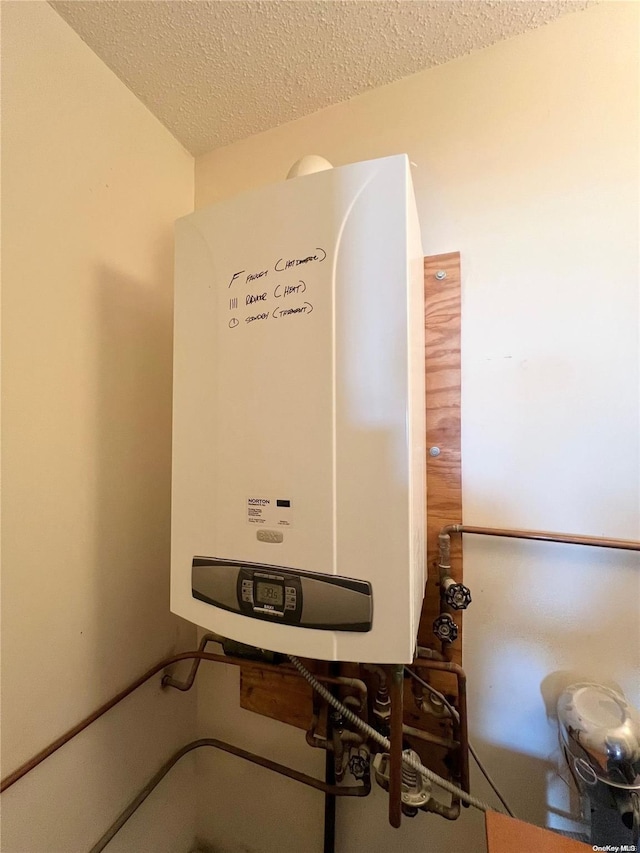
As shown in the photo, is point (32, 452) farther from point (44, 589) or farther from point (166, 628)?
point (166, 628)

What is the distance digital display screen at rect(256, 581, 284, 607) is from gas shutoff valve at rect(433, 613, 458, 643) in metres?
0.38

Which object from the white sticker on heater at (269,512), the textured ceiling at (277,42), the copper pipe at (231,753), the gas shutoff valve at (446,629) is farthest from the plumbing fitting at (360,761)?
the textured ceiling at (277,42)

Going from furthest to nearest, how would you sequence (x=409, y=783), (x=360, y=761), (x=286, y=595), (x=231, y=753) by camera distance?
1. (x=231, y=753)
2. (x=360, y=761)
3. (x=409, y=783)
4. (x=286, y=595)

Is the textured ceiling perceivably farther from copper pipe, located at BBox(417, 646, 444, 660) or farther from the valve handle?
copper pipe, located at BBox(417, 646, 444, 660)

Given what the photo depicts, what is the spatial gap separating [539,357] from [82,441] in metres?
1.04

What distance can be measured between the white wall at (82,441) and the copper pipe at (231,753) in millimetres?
25

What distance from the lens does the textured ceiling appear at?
2.62 feet

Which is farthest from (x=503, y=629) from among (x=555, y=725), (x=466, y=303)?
(x=466, y=303)

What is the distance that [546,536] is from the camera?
0.78 m

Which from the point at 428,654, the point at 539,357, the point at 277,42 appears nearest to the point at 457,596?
the point at 428,654

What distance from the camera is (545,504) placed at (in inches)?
32.3

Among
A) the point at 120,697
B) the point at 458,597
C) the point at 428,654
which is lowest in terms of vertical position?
the point at 120,697

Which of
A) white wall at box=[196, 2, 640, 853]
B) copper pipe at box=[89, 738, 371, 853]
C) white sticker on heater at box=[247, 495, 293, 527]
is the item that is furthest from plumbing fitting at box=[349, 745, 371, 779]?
white sticker on heater at box=[247, 495, 293, 527]

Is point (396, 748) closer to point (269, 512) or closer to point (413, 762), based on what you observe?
point (413, 762)
